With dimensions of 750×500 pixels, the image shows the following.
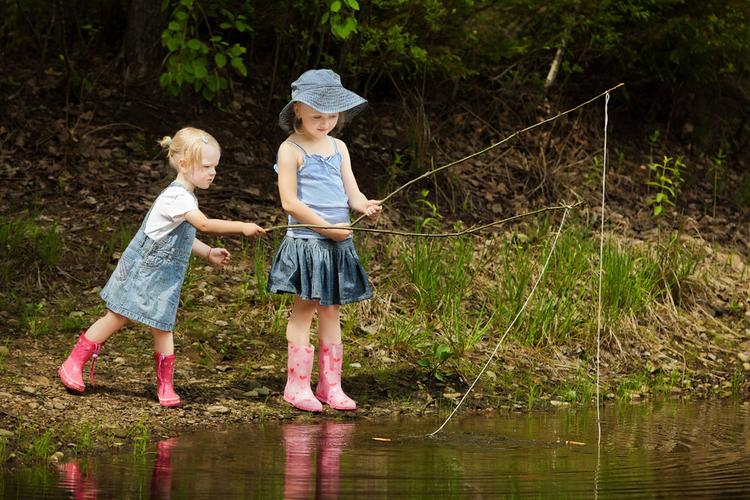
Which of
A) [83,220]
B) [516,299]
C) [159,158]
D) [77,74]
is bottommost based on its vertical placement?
[516,299]

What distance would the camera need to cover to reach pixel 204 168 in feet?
18.9

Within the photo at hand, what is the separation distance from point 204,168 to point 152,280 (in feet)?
1.96

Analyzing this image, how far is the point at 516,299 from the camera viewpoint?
7.31m

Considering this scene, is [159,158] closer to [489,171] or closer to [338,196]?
[489,171]

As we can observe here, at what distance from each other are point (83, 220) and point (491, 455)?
4.45 meters

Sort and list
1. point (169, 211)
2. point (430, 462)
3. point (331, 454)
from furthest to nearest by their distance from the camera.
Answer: point (169, 211), point (331, 454), point (430, 462)

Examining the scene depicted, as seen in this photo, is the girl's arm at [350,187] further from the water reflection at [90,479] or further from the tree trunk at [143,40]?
the tree trunk at [143,40]

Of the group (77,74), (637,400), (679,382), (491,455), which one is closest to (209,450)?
(491,455)

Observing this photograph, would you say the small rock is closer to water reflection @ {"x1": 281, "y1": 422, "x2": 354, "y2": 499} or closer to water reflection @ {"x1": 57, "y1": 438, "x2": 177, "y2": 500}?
water reflection @ {"x1": 281, "y1": 422, "x2": 354, "y2": 499}

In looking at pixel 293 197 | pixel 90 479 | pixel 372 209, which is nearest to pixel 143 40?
pixel 293 197

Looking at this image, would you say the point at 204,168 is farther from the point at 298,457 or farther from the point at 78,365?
the point at 298,457

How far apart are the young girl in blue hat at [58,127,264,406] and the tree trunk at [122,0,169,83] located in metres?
4.26

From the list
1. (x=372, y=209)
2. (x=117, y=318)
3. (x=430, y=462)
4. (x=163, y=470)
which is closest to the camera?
(x=163, y=470)

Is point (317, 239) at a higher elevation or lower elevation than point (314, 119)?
lower
